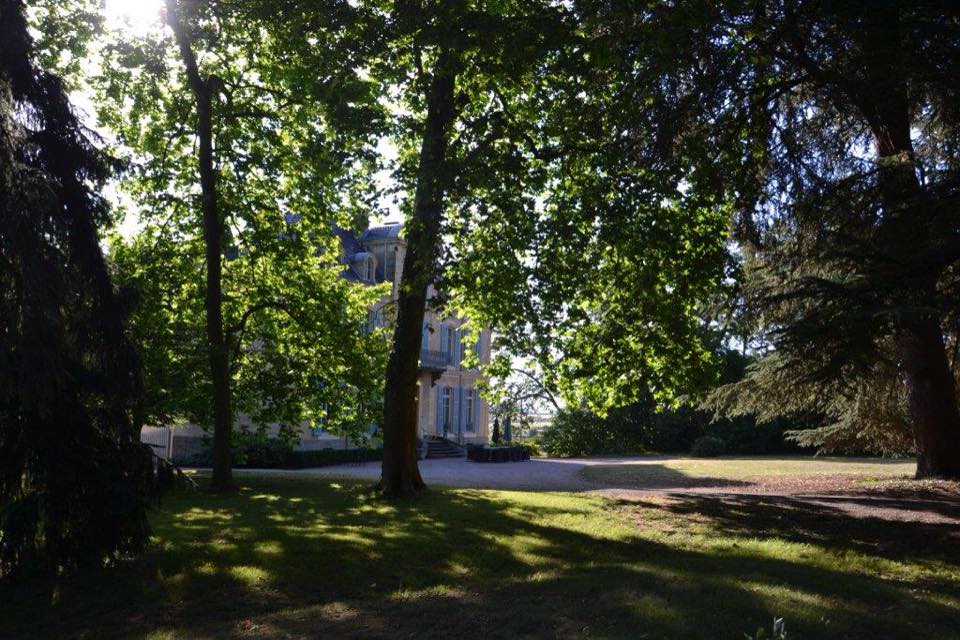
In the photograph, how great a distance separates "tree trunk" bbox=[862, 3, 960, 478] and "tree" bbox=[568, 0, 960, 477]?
0.10 ft

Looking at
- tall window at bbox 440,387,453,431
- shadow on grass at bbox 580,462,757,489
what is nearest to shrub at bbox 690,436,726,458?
shadow on grass at bbox 580,462,757,489

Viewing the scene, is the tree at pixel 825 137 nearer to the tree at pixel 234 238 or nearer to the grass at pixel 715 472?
the tree at pixel 234 238

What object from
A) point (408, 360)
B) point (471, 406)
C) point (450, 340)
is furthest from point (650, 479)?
point (471, 406)

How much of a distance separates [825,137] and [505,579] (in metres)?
9.41

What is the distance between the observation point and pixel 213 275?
16.5m

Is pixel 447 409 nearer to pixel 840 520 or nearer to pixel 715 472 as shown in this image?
pixel 715 472

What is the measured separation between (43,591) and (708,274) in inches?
412

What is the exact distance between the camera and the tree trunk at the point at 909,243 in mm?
8984

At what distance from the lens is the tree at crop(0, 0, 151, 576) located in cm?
696

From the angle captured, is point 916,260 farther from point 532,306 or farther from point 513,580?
point 532,306

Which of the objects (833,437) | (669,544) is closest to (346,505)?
(669,544)

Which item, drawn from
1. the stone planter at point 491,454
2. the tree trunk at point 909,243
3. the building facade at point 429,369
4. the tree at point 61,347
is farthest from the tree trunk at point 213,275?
the stone planter at point 491,454

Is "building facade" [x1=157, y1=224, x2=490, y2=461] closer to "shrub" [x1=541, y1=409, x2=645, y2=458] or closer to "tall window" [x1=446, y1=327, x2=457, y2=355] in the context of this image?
"tall window" [x1=446, y1=327, x2=457, y2=355]

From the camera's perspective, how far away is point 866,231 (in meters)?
11.7
